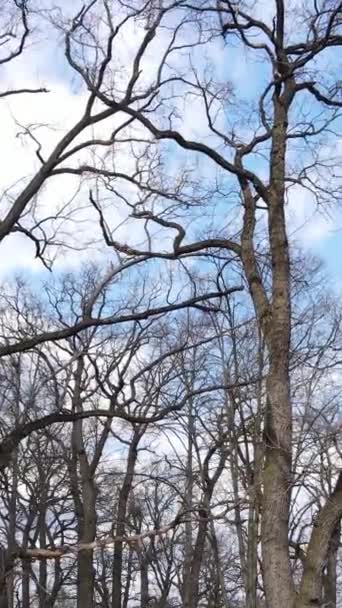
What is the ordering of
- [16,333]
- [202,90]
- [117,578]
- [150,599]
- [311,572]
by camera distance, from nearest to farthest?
[311,572] < [202,90] < [16,333] < [117,578] < [150,599]

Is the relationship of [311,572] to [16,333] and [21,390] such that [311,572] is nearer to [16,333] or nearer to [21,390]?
[16,333]

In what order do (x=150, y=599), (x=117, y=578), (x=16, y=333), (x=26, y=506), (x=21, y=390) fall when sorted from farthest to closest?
(x=150, y=599), (x=26, y=506), (x=117, y=578), (x=21, y=390), (x=16, y=333)

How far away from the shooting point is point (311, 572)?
805 centimetres

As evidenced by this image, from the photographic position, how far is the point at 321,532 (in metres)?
8.12

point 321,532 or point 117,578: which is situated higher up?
point 117,578

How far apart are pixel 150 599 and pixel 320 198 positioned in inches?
945

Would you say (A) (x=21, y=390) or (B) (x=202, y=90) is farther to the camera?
(A) (x=21, y=390)

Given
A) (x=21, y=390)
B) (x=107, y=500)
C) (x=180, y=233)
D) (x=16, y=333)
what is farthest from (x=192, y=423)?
(x=180, y=233)

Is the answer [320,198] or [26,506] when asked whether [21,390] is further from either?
[320,198]

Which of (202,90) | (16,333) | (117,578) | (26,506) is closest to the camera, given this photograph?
(202,90)

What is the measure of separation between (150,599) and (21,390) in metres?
12.9

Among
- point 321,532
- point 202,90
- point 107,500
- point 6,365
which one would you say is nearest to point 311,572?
point 321,532

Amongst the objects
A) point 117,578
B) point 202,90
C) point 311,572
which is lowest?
point 311,572

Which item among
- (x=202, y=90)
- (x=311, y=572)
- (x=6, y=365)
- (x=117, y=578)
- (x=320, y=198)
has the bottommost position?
(x=311, y=572)
